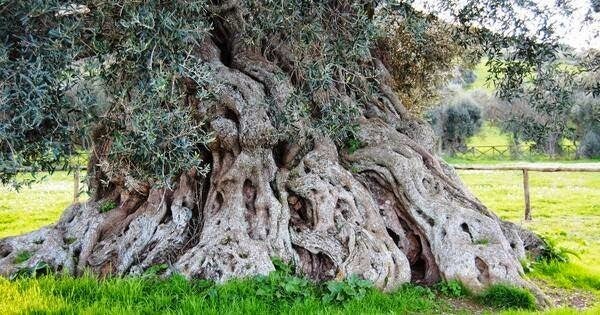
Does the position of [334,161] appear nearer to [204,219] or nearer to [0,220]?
[204,219]

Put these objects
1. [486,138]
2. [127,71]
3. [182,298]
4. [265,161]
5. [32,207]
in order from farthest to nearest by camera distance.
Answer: [486,138], [32,207], [265,161], [182,298], [127,71]

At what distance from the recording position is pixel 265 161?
763 centimetres

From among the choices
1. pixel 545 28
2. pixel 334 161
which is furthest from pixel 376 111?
pixel 545 28

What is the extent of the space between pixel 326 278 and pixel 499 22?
434cm

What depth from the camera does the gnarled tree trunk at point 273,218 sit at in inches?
267

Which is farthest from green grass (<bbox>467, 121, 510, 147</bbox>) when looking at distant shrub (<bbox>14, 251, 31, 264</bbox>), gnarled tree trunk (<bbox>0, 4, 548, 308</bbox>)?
distant shrub (<bbox>14, 251, 31, 264</bbox>)

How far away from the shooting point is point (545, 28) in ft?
22.6

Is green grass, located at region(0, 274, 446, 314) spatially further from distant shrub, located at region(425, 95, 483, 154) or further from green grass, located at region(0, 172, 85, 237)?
distant shrub, located at region(425, 95, 483, 154)

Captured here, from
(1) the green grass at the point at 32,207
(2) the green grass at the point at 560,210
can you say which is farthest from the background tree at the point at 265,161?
(1) the green grass at the point at 32,207

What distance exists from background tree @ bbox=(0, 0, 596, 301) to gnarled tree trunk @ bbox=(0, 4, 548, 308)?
0.02 meters

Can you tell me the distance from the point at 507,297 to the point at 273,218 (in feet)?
10.1

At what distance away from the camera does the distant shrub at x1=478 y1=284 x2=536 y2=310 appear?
6266 millimetres

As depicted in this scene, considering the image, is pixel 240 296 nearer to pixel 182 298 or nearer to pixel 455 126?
pixel 182 298

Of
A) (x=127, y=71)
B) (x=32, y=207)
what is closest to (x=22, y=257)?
(x=127, y=71)
